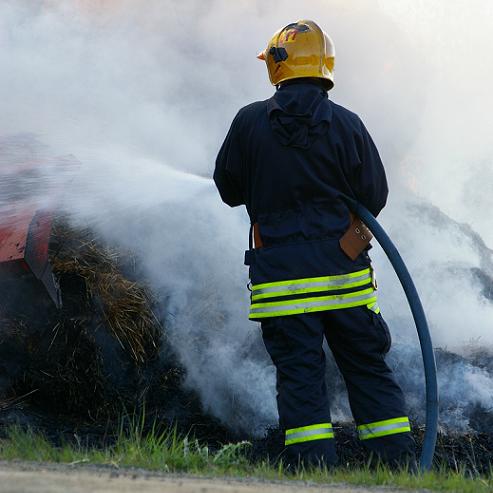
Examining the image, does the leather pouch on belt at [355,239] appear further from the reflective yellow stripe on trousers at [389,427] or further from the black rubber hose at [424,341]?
the reflective yellow stripe on trousers at [389,427]

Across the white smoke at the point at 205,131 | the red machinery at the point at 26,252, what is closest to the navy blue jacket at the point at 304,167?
the red machinery at the point at 26,252

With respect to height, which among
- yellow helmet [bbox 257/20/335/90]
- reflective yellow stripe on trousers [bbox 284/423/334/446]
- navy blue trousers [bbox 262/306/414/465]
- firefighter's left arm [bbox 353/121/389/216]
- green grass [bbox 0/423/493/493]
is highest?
yellow helmet [bbox 257/20/335/90]

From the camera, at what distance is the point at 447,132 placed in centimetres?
963

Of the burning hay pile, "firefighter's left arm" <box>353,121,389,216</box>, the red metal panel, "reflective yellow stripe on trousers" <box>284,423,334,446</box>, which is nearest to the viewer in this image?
"reflective yellow stripe on trousers" <box>284,423,334,446</box>

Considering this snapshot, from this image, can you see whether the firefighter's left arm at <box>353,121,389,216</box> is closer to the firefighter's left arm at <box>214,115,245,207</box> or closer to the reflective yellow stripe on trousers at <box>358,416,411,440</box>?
A: the firefighter's left arm at <box>214,115,245,207</box>

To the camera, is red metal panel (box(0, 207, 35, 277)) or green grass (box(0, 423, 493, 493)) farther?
red metal panel (box(0, 207, 35, 277))

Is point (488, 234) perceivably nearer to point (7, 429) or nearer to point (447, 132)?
point (447, 132)

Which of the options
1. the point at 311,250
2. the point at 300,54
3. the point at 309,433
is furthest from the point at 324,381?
the point at 300,54

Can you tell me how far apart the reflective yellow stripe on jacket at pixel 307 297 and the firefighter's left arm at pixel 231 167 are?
0.49 m

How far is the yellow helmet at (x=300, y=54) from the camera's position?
345 cm

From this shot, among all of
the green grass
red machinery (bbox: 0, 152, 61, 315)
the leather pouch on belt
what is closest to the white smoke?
red machinery (bbox: 0, 152, 61, 315)

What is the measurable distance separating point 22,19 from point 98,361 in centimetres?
319

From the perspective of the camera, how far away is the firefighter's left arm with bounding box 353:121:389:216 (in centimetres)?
343

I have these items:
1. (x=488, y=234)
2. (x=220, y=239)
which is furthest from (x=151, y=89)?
(x=488, y=234)
